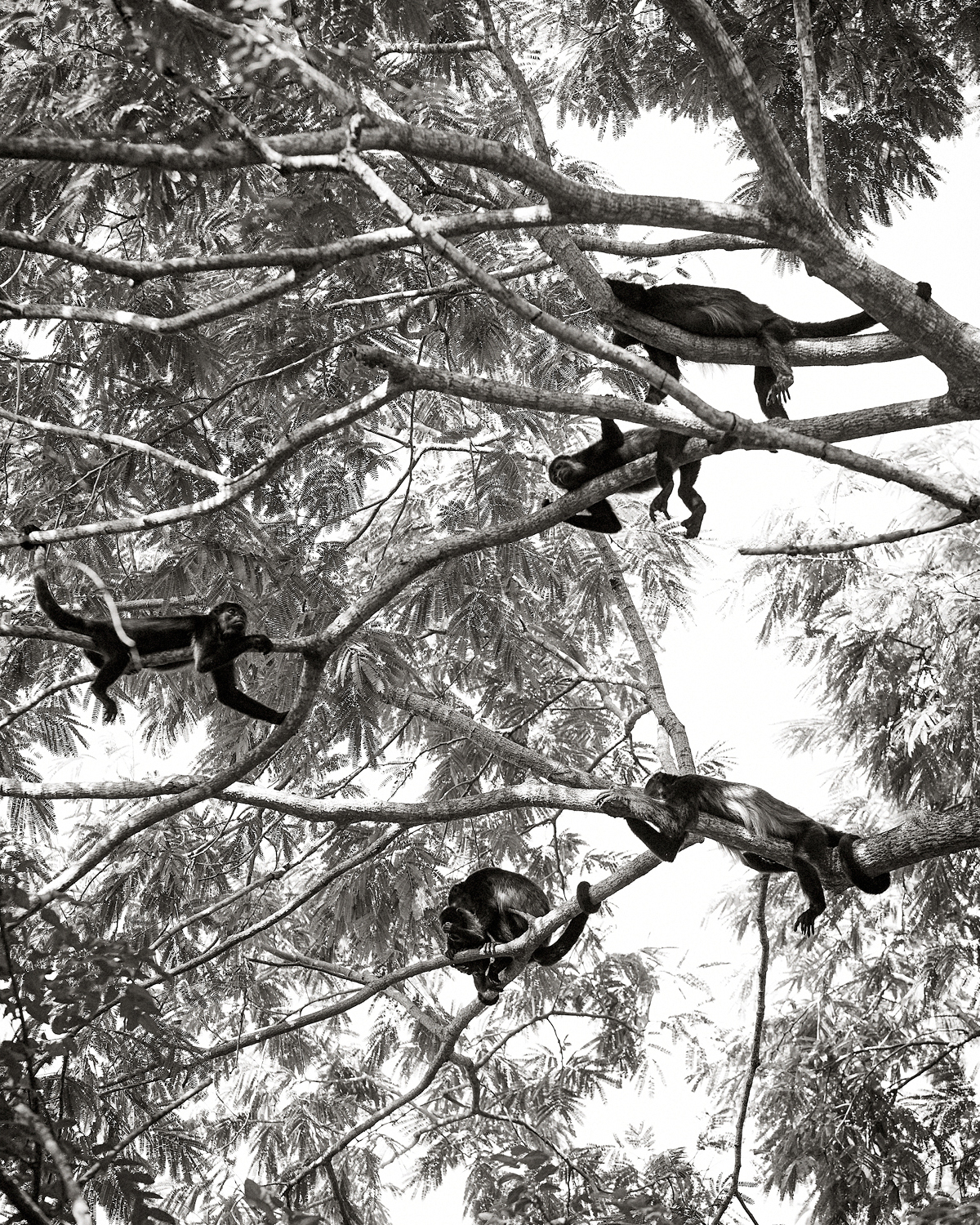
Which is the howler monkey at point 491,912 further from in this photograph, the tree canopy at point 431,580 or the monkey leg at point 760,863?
the monkey leg at point 760,863

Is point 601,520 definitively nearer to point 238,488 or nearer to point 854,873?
point 854,873

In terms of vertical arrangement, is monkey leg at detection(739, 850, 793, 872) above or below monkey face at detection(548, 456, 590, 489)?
below

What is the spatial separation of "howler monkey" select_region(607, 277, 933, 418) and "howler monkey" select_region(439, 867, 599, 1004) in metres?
3.53

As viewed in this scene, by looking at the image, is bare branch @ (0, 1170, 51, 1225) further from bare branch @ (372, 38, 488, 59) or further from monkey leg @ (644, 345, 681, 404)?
bare branch @ (372, 38, 488, 59)

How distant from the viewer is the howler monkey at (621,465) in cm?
543

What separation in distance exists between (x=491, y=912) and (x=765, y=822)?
8.10ft

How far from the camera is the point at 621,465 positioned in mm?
5969

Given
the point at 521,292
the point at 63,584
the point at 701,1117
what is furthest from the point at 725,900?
the point at 63,584

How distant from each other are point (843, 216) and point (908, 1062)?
221 inches

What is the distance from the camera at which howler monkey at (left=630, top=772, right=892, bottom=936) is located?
19.7 feet

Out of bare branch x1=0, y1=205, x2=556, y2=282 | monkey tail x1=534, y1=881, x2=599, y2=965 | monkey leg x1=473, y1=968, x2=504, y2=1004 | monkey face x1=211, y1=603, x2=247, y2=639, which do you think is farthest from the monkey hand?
bare branch x1=0, y1=205, x2=556, y2=282

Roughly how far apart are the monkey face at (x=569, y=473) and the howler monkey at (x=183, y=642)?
1988 millimetres

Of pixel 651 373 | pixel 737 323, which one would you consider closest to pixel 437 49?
pixel 737 323

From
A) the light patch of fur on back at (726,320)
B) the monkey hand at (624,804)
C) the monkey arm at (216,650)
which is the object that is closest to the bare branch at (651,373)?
the light patch of fur on back at (726,320)
